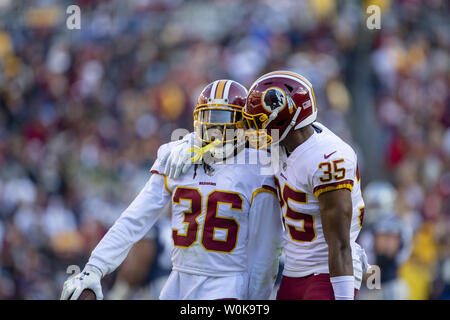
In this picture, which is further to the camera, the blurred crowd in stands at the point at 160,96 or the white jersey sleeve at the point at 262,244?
the blurred crowd in stands at the point at 160,96

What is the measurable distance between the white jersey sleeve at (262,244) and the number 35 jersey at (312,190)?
87mm

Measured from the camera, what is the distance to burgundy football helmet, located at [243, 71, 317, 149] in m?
3.72

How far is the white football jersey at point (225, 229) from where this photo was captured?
155 inches

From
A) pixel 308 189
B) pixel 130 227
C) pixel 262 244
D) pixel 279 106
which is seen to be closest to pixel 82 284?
pixel 130 227

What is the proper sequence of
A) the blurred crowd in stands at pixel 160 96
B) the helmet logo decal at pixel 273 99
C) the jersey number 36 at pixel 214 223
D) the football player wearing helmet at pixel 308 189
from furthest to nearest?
1. the blurred crowd in stands at pixel 160 96
2. the jersey number 36 at pixel 214 223
3. the helmet logo decal at pixel 273 99
4. the football player wearing helmet at pixel 308 189

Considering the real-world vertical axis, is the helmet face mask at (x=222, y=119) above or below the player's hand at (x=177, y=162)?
above

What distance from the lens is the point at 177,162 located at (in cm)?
402

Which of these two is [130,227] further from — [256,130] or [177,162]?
[256,130]

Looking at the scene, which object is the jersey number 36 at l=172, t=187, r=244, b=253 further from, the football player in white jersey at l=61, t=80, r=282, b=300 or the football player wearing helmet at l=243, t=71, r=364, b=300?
the football player wearing helmet at l=243, t=71, r=364, b=300

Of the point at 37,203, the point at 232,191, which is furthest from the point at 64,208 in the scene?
the point at 232,191

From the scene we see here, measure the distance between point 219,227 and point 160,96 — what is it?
23.4 feet

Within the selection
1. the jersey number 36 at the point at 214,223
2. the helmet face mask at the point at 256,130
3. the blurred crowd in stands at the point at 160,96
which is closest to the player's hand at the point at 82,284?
the jersey number 36 at the point at 214,223

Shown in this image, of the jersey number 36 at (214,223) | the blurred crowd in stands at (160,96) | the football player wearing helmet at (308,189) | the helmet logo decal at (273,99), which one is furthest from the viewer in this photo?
the blurred crowd in stands at (160,96)

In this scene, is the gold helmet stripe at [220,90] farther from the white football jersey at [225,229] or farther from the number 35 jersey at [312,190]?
the number 35 jersey at [312,190]
